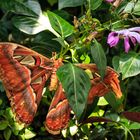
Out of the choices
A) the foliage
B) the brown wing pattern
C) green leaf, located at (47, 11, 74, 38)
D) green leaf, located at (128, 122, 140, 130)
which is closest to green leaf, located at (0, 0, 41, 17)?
the foliage

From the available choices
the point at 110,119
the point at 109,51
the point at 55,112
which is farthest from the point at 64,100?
the point at 109,51

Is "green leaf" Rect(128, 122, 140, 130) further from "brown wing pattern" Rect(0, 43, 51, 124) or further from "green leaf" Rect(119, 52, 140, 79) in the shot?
"brown wing pattern" Rect(0, 43, 51, 124)

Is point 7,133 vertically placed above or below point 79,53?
below

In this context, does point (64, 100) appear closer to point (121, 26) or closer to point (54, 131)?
point (54, 131)

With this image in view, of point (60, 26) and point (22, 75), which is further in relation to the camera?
point (60, 26)

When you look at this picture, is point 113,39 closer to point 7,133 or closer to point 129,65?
point 129,65

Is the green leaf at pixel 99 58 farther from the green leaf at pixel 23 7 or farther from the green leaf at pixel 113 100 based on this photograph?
the green leaf at pixel 23 7

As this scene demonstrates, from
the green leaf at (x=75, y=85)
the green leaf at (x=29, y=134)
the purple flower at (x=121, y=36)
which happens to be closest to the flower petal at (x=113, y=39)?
the purple flower at (x=121, y=36)

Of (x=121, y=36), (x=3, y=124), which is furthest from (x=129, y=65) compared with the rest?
(x=3, y=124)
